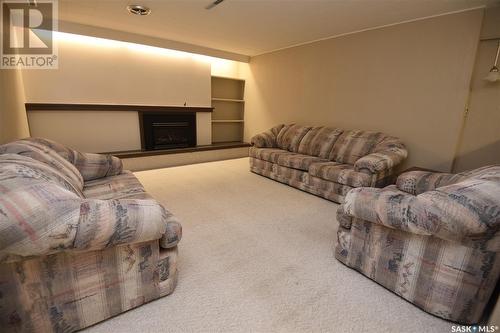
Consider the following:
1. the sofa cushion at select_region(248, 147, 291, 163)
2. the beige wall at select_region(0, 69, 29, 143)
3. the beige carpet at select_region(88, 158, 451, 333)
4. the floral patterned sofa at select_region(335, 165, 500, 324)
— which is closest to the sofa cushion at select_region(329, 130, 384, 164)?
the sofa cushion at select_region(248, 147, 291, 163)

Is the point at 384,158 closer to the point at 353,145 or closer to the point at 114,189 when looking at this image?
the point at 353,145

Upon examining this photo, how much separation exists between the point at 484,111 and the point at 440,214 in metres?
2.29

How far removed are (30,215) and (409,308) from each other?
2.09 m

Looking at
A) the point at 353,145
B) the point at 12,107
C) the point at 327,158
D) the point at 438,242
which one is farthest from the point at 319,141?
the point at 12,107

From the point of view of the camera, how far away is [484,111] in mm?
2648

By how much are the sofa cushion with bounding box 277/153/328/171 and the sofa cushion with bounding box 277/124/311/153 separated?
47 centimetres

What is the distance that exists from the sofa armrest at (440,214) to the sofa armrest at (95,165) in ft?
7.91

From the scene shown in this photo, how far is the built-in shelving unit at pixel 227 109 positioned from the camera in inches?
225

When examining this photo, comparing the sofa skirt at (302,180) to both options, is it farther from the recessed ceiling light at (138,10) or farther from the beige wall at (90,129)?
the recessed ceiling light at (138,10)

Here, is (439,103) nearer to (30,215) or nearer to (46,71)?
(30,215)

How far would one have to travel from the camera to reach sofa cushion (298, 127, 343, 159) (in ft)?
12.3

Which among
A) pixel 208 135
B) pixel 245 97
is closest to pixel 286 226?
pixel 208 135

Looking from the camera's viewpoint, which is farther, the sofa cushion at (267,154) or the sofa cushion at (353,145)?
the sofa cushion at (267,154)
